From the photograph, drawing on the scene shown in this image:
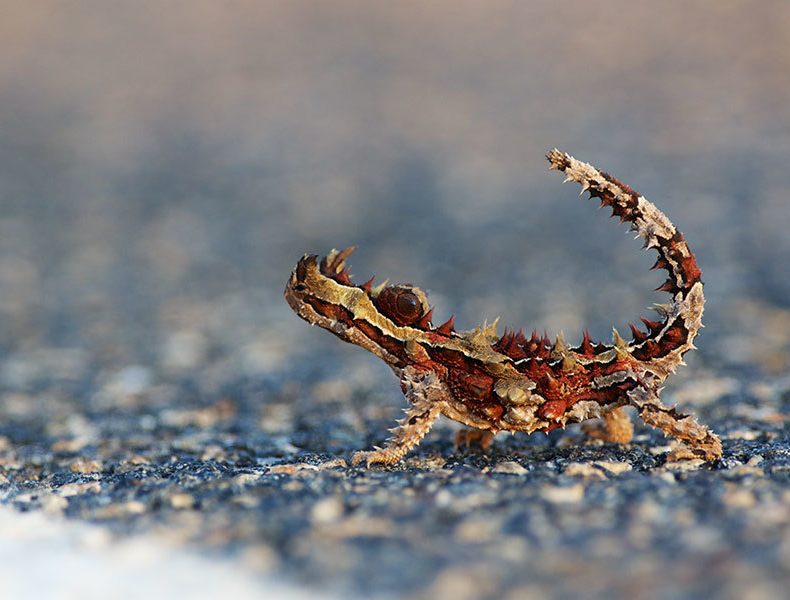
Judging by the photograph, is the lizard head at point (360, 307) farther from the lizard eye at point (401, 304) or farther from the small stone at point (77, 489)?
the small stone at point (77, 489)

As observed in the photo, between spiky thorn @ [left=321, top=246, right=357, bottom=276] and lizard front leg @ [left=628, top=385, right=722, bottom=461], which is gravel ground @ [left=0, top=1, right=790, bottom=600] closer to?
lizard front leg @ [left=628, top=385, right=722, bottom=461]

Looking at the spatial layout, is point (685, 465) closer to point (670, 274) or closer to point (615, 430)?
point (615, 430)

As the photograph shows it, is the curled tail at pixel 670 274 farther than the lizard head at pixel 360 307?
No

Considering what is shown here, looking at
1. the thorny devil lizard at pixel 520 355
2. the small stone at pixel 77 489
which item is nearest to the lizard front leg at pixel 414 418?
the thorny devil lizard at pixel 520 355

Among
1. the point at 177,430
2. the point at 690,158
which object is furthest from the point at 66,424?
the point at 690,158

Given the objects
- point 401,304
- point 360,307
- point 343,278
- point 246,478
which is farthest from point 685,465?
point 246,478
